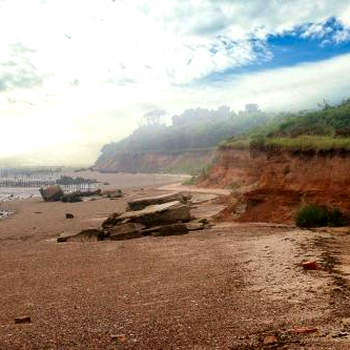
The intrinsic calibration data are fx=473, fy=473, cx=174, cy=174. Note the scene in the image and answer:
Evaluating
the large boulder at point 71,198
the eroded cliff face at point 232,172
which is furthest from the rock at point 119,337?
the large boulder at point 71,198

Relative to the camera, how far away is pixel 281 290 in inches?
468

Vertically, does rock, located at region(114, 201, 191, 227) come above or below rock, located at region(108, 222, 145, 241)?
above

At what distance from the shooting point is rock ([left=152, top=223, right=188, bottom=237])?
25469 mm

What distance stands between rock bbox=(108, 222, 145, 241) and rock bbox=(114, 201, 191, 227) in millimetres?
767

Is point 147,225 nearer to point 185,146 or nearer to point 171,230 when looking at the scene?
point 171,230

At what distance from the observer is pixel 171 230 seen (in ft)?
83.8

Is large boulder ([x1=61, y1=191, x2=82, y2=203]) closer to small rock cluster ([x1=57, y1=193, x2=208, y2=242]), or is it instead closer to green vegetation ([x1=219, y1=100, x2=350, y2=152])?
green vegetation ([x1=219, y1=100, x2=350, y2=152])

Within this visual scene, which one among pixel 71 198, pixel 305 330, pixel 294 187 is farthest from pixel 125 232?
pixel 71 198

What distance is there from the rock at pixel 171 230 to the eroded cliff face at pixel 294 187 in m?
4.22

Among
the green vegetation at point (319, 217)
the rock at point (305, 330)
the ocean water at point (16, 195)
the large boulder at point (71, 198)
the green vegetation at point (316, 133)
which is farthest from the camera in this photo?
the ocean water at point (16, 195)

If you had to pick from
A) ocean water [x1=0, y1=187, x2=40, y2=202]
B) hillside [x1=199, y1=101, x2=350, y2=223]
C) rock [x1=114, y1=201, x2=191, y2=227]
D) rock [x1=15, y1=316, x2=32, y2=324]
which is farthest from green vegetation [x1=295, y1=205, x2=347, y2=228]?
ocean water [x1=0, y1=187, x2=40, y2=202]

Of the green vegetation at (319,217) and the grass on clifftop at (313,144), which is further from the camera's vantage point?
the grass on clifftop at (313,144)

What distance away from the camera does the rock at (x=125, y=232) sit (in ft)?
83.7

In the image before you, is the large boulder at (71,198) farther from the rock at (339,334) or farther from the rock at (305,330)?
the rock at (339,334)
